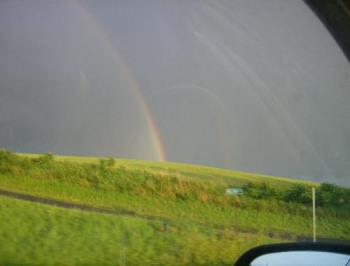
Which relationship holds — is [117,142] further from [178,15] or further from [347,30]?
[347,30]

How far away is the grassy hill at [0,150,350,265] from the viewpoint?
7137 millimetres

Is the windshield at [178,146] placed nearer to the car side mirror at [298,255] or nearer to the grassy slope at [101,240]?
the grassy slope at [101,240]

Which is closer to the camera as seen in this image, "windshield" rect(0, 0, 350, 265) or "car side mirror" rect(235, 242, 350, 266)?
"car side mirror" rect(235, 242, 350, 266)

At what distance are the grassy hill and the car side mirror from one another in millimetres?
3605

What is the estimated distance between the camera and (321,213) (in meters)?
7.74

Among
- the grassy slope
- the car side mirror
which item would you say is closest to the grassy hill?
the grassy slope

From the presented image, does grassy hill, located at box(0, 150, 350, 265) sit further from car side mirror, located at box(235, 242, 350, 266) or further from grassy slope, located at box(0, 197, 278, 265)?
car side mirror, located at box(235, 242, 350, 266)

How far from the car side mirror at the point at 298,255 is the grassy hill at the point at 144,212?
3.60 meters

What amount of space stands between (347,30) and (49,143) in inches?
175

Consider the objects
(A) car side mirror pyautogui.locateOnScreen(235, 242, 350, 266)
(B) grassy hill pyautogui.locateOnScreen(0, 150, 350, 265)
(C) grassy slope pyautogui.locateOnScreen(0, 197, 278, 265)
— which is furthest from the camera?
(B) grassy hill pyautogui.locateOnScreen(0, 150, 350, 265)

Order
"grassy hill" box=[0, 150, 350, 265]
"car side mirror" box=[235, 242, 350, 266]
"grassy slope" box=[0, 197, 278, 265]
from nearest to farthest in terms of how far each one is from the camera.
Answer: "car side mirror" box=[235, 242, 350, 266] → "grassy slope" box=[0, 197, 278, 265] → "grassy hill" box=[0, 150, 350, 265]

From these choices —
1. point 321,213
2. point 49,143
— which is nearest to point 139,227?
point 49,143

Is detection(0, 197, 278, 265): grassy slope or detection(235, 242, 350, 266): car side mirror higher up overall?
detection(0, 197, 278, 265): grassy slope

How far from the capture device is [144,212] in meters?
7.91
